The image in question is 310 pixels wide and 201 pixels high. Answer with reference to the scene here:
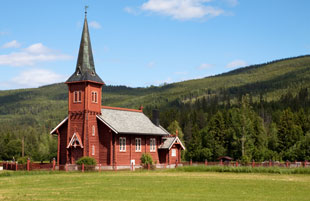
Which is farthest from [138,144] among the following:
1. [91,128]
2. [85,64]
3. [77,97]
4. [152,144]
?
[85,64]

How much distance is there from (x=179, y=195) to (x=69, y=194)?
5.88m

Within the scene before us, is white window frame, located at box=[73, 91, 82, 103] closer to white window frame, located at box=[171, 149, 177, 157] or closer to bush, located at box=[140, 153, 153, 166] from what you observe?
bush, located at box=[140, 153, 153, 166]

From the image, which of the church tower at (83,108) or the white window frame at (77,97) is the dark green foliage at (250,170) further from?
the white window frame at (77,97)

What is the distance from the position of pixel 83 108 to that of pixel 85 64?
5737mm

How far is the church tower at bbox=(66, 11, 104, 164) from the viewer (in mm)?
52781

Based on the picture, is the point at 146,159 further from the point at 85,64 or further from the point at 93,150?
the point at 85,64

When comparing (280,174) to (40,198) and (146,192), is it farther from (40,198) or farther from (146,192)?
(40,198)

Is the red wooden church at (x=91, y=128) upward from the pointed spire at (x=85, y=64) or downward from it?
downward

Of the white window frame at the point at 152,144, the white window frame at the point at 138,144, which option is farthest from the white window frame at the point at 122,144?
the white window frame at the point at 152,144

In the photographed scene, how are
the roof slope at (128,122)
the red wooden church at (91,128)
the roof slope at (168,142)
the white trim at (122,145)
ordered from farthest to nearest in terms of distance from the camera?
the roof slope at (168,142) → the white trim at (122,145) → the roof slope at (128,122) → the red wooden church at (91,128)

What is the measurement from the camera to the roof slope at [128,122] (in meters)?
54.1

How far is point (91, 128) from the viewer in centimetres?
5344

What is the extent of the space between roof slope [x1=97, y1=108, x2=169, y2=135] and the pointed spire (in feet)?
15.5

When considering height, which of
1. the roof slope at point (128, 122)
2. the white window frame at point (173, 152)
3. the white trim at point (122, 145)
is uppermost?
the roof slope at point (128, 122)
